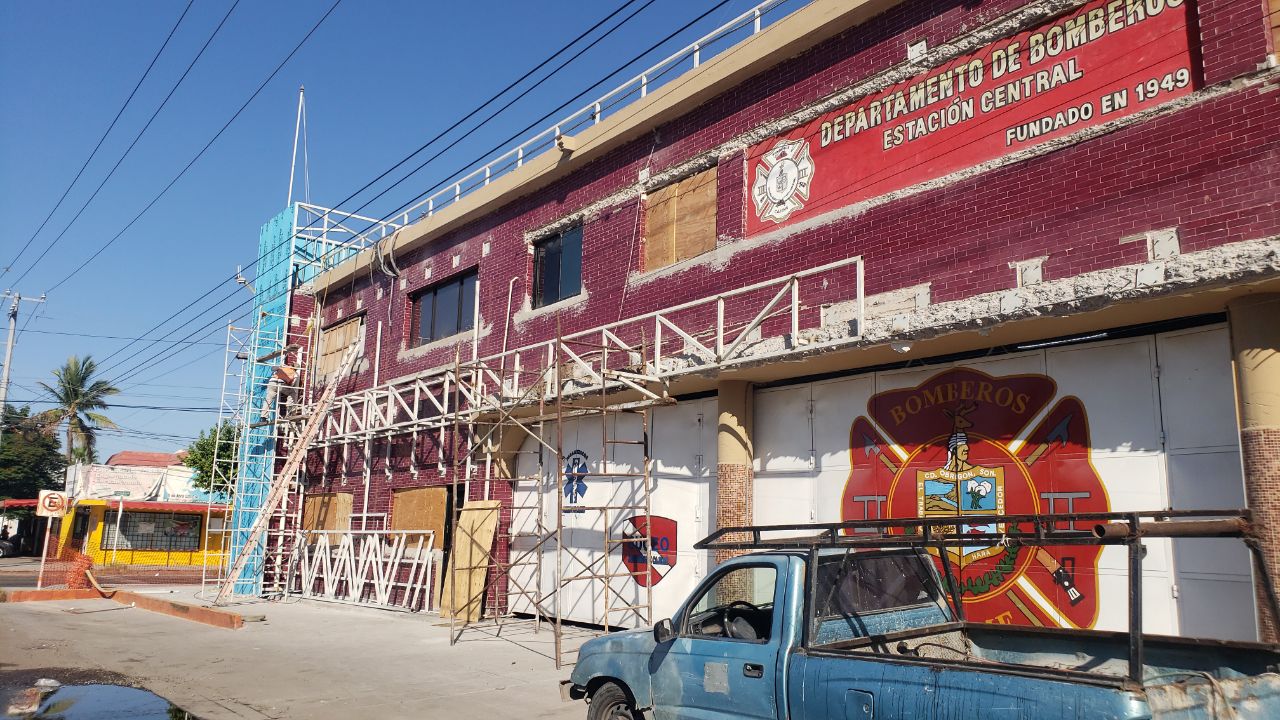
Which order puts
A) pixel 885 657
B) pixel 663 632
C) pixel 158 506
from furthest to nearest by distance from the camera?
1. pixel 158 506
2. pixel 663 632
3. pixel 885 657

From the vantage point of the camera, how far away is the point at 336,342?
25.8 m

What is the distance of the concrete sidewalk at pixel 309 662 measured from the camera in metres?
9.73

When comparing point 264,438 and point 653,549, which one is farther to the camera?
point 264,438

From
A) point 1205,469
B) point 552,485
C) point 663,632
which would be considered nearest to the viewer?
point 663,632

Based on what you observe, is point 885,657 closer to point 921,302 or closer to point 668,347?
point 921,302

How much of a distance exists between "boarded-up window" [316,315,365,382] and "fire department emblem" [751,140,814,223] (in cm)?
1400

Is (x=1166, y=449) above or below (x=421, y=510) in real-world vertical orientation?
above

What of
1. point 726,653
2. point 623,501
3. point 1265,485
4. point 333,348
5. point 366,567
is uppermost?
point 333,348

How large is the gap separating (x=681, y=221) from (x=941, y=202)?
5056mm

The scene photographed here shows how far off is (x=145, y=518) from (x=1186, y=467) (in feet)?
140

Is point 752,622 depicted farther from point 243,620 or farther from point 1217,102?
point 243,620

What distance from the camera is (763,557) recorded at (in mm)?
6141

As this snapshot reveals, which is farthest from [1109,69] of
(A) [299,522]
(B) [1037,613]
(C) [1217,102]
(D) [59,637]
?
(A) [299,522]

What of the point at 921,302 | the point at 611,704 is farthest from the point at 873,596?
the point at 921,302
